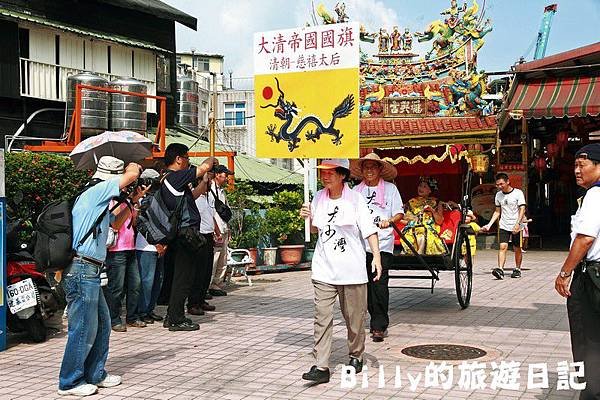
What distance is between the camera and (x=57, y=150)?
13844mm

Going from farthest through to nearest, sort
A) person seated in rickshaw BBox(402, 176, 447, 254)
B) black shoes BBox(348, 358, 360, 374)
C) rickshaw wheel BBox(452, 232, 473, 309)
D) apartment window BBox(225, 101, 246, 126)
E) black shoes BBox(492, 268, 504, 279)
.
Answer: apartment window BBox(225, 101, 246, 126), black shoes BBox(492, 268, 504, 279), person seated in rickshaw BBox(402, 176, 447, 254), rickshaw wheel BBox(452, 232, 473, 309), black shoes BBox(348, 358, 360, 374)

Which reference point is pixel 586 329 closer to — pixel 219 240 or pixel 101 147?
pixel 101 147

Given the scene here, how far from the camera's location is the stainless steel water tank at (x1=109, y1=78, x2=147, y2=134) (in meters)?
17.0

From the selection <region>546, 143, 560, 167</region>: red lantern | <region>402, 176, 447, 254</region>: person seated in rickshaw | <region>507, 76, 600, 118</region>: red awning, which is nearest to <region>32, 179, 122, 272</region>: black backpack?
<region>402, 176, 447, 254</region>: person seated in rickshaw

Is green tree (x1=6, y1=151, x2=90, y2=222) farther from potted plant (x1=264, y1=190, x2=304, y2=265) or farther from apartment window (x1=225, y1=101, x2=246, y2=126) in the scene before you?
apartment window (x1=225, y1=101, x2=246, y2=126)

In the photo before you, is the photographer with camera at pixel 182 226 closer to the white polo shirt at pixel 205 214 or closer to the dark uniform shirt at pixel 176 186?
the dark uniform shirt at pixel 176 186

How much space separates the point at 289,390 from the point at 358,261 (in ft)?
3.80

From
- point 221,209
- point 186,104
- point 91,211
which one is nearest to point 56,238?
point 91,211

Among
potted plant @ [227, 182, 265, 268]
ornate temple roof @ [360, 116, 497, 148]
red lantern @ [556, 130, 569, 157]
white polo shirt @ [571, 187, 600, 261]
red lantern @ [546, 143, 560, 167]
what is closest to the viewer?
white polo shirt @ [571, 187, 600, 261]

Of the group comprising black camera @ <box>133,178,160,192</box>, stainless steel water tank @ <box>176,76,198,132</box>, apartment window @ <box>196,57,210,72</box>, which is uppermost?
apartment window @ <box>196,57,210,72</box>

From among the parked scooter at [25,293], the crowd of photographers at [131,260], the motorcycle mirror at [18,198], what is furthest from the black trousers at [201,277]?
the motorcycle mirror at [18,198]

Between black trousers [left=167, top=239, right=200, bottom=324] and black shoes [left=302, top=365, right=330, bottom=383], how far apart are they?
248cm

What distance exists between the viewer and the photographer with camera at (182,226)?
24.6 feet

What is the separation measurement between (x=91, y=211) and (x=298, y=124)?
2489mm
